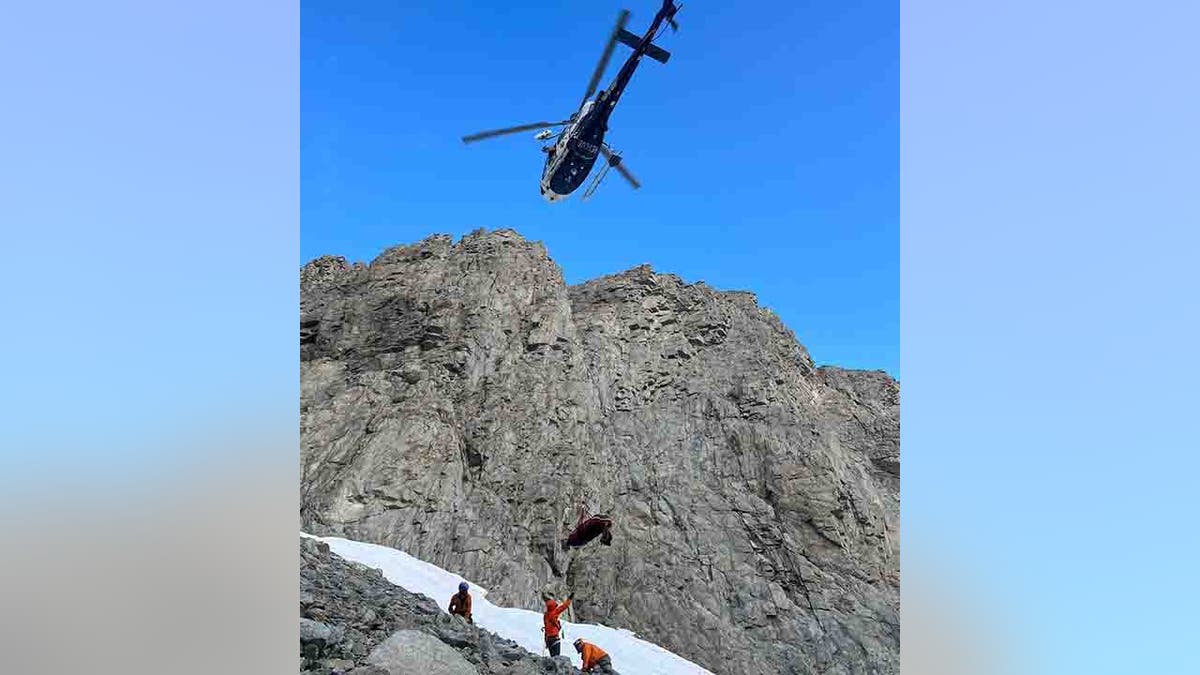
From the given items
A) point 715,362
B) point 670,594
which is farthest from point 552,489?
point 715,362

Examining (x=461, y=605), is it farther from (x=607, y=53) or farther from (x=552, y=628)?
(x=607, y=53)

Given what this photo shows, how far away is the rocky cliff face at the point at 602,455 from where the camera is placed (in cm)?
2480

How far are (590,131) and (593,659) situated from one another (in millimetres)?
8202

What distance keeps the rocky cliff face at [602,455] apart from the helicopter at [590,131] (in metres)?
10.7

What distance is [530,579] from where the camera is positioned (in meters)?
24.3

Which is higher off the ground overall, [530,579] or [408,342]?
[408,342]

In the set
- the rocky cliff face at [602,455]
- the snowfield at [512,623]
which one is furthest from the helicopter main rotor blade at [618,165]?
the rocky cliff face at [602,455]

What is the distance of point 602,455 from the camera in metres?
30.5

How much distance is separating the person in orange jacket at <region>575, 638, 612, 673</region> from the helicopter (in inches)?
266

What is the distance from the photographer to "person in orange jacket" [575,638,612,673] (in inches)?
327

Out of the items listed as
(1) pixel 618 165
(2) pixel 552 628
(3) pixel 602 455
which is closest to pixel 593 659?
(2) pixel 552 628

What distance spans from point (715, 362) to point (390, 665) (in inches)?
1253

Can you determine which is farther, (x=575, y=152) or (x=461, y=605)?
(x=575, y=152)
